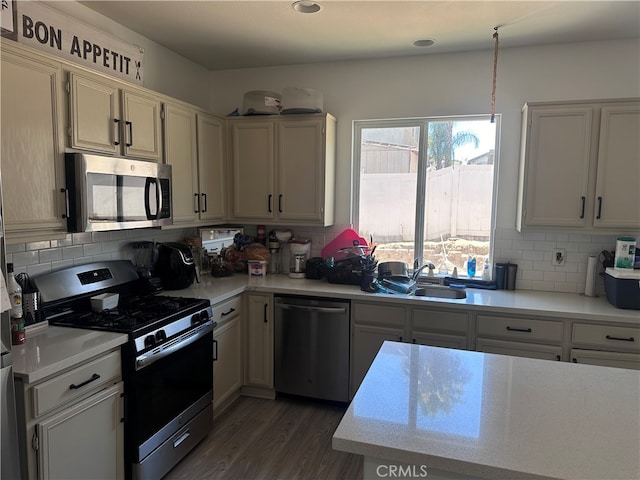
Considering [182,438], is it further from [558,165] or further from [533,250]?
[558,165]

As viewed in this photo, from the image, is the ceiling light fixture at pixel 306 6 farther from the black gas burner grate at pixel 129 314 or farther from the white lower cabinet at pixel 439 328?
the white lower cabinet at pixel 439 328

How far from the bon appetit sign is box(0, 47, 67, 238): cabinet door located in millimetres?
174

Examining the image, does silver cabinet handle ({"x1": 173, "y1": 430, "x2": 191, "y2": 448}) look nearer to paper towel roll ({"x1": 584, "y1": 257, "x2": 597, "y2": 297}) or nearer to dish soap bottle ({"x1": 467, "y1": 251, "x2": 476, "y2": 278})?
dish soap bottle ({"x1": 467, "y1": 251, "x2": 476, "y2": 278})

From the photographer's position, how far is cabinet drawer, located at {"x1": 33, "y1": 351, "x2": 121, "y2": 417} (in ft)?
5.31

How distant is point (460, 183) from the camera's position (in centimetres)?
338

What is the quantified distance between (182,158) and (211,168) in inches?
15.0

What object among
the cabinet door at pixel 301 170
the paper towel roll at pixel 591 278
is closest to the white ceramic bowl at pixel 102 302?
the cabinet door at pixel 301 170

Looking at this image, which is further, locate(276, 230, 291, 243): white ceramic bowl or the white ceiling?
locate(276, 230, 291, 243): white ceramic bowl

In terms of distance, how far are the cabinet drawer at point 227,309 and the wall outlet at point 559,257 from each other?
7.79 ft

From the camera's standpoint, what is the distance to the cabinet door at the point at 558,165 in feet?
9.07

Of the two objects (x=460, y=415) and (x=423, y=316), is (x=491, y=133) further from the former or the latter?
(x=460, y=415)

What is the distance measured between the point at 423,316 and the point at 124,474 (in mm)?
1966

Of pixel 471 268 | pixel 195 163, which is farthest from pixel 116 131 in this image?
pixel 471 268

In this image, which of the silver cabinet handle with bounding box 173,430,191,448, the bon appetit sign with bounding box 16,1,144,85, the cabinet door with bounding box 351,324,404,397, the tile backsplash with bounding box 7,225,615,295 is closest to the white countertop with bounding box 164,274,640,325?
the tile backsplash with bounding box 7,225,615,295
